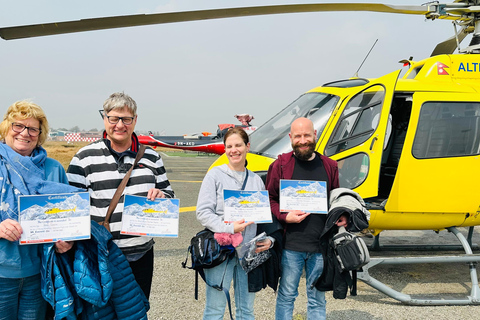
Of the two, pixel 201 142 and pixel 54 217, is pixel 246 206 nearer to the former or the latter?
pixel 54 217

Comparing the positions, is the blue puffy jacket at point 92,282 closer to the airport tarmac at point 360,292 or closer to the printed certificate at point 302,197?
the printed certificate at point 302,197

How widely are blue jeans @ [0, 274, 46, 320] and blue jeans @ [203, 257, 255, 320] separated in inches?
36.8

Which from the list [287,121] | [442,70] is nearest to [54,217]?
[287,121]

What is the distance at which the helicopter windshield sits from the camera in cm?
400

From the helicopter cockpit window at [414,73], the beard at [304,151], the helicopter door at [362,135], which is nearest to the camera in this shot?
the beard at [304,151]

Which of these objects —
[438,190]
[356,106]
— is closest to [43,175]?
[356,106]

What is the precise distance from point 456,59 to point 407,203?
1.96 m

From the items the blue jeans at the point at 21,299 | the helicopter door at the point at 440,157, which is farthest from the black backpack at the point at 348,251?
the blue jeans at the point at 21,299

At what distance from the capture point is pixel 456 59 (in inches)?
165

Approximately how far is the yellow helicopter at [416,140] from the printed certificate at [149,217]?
5.96 ft

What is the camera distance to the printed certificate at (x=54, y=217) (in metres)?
1.67

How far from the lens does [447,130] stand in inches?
150

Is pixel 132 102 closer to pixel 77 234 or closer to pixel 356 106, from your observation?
pixel 77 234

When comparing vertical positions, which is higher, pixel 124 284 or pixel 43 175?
pixel 43 175
